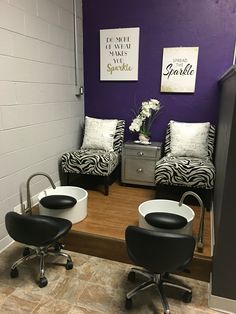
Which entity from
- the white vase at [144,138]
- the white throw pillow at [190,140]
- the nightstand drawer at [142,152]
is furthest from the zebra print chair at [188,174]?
the white vase at [144,138]

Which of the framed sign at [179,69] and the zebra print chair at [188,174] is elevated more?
the framed sign at [179,69]

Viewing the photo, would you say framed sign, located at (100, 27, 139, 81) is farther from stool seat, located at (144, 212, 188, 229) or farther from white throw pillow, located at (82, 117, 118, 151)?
stool seat, located at (144, 212, 188, 229)

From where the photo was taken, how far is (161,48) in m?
3.03

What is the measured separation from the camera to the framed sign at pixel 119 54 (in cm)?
309

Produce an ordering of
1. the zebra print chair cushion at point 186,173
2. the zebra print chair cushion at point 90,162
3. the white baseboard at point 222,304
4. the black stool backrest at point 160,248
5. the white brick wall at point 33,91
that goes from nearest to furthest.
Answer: the black stool backrest at point 160,248, the white baseboard at point 222,304, the white brick wall at point 33,91, the zebra print chair cushion at point 186,173, the zebra print chair cushion at point 90,162

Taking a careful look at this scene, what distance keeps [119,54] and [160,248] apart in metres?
2.54

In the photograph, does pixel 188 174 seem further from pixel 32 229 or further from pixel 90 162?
pixel 32 229

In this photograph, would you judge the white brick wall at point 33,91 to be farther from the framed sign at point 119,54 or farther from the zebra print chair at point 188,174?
the zebra print chair at point 188,174

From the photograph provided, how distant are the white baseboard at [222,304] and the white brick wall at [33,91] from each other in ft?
5.66

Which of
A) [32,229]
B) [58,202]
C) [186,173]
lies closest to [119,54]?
A: [186,173]

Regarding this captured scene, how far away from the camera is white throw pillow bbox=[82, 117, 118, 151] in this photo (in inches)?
123

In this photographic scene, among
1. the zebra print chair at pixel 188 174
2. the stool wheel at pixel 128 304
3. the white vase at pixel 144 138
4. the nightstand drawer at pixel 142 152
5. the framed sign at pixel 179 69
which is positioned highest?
the framed sign at pixel 179 69

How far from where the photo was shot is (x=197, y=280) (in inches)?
74.0

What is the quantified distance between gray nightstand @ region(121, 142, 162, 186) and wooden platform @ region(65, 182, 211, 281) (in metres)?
0.39
